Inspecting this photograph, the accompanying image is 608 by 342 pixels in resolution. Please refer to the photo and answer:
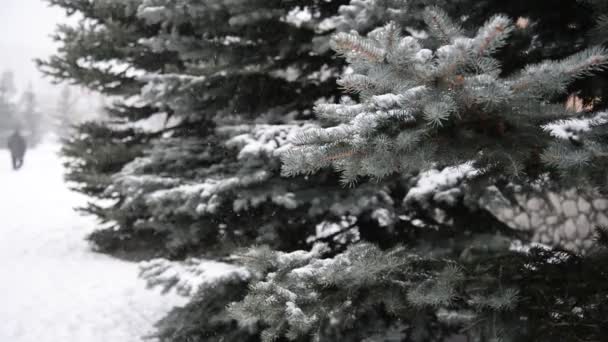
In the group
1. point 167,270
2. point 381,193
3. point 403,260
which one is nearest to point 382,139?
point 403,260

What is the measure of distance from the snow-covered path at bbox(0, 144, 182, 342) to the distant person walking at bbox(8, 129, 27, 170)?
9.87 metres

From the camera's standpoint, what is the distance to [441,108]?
4.26 ft

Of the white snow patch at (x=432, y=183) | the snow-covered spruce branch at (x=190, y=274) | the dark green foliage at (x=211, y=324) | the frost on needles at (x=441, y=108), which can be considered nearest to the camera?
the frost on needles at (x=441, y=108)

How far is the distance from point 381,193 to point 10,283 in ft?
19.8

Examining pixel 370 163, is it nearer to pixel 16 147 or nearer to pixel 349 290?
pixel 349 290

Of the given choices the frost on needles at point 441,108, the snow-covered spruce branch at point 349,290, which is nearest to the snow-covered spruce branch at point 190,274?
the snow-covered spruce branch at point 349,290

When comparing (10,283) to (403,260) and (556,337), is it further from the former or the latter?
(556,337)

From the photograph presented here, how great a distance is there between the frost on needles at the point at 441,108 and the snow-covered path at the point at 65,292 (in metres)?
4.87

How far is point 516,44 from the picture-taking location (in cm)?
286

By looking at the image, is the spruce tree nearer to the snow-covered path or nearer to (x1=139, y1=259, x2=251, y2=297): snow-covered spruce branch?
(x1=139, y1=259, x2=251, y2=297): snow-covered spruce branch

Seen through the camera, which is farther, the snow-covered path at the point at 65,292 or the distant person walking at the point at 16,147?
the distant person walking at the point at 16,147

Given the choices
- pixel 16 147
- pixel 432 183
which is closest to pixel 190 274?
pixel 432 183

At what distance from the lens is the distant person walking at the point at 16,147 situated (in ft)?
61.5

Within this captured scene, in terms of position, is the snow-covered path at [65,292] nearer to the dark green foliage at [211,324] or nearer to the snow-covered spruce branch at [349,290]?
the dark green foliage at [211,324]
